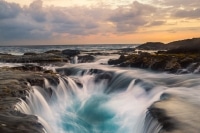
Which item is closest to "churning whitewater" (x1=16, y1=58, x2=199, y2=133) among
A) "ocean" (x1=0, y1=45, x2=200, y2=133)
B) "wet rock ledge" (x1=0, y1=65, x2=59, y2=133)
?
"ocean" (x1=0, y1=45, x2=200, y2=133)

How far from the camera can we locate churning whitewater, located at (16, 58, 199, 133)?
1489 cm

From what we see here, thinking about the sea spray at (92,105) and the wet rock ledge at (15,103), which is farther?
the sea spray at (92,105)

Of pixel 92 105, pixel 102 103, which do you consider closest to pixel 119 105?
pixel 102 103

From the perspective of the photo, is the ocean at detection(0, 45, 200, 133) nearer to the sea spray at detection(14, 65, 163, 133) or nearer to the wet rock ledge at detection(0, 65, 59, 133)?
the sea spray at detection(14, 65, 163, 133)

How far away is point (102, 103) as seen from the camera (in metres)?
21.0

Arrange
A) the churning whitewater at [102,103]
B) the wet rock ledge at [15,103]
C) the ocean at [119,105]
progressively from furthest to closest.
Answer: the churning whitewater at [102,103]
the ocean at [119,105]
the wet rock ledge at [15,103]

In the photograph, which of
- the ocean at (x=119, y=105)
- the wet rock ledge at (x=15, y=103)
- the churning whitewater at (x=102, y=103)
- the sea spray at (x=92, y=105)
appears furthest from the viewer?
the sea spray at (x=92, y=105)

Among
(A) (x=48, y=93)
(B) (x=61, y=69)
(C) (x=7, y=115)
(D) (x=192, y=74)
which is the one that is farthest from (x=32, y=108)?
(B) (x=61, y=69)

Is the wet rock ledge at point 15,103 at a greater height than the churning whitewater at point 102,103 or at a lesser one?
greater

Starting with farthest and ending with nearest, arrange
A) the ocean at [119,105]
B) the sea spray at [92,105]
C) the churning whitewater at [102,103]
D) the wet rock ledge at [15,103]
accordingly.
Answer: the sea spray at [92,105] → the churning whitewater at [102,103] → the ocean at [119,105] → the wet rock ledge at [15,103]

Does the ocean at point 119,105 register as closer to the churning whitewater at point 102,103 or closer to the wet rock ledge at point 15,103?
the churning whitewater at point 102,103

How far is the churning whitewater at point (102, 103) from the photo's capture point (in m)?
14.9

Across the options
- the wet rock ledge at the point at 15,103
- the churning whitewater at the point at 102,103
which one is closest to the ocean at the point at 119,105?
the churning whitewater at the point at 102,103

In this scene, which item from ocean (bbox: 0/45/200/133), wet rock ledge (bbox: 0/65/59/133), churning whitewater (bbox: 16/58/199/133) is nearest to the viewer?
wet rock ledge (bbox: 0/65/59/133)
